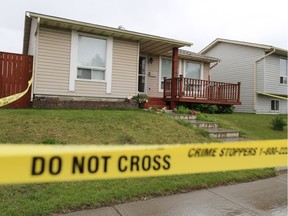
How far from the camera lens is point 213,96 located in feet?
46.0

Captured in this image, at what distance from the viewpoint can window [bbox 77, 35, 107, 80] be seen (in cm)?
1077

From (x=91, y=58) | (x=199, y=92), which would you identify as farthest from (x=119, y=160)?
(x=199, y=92)

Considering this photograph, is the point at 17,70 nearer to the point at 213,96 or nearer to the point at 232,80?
the point at 213,96

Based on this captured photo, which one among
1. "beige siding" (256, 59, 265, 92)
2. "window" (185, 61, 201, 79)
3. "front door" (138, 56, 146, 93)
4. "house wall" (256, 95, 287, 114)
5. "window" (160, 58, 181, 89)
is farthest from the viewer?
"house wall" (256, 95, 287, 114)

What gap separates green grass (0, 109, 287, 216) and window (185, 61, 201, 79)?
613 centimetres

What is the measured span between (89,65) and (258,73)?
40.4 feet

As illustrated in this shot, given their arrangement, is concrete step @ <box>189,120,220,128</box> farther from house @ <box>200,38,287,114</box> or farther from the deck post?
house @ <box>200,38,287,114</box>

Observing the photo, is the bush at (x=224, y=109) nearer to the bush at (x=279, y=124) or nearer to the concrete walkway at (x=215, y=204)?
the bush at (x=279, y=124)

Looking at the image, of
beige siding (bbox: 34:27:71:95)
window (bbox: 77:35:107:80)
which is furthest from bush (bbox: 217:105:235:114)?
beige siding (bbox: 34:27:71:95)

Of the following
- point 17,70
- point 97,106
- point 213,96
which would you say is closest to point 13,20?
point 17,70

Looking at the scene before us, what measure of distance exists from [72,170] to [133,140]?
5061 mm

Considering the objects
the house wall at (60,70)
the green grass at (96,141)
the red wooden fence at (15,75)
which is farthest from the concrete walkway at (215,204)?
the red wooden fence at (15,75)

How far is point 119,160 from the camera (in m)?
1.64

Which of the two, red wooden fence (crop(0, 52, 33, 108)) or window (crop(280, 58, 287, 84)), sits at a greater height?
window (crop(280, 58, 287, 84))
